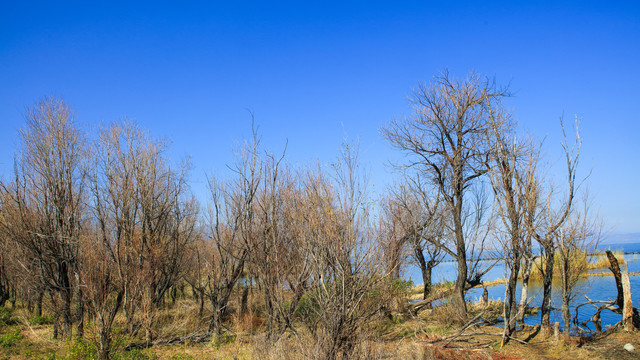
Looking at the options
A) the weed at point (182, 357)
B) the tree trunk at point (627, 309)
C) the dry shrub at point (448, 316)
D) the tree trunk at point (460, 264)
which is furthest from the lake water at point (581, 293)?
→ the weed at point (182, 357)

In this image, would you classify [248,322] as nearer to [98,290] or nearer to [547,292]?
[98,290]

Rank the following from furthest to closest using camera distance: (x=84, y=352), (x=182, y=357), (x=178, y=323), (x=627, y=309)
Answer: (x=178, y=323)
(x=627, y=309)
(x=182, y=357)
(x=84, y=352)

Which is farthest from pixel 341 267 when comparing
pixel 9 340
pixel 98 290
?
pixel 9 340

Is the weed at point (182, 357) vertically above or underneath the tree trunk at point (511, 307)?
underneath

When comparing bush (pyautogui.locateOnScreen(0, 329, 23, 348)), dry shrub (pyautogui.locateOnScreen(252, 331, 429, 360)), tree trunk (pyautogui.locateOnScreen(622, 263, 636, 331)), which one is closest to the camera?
dry shrub (pyautogui.locateOnScreen(252, 331, 429, 360))

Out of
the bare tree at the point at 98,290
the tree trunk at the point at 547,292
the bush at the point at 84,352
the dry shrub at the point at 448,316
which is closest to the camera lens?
the bare tree at the point at 98,290

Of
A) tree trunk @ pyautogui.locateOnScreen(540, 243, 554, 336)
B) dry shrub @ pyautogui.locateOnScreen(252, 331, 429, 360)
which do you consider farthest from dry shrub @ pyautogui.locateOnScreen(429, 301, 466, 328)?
dry shrub @ pyautogui.locateOnScreen(252, 331, 429, 360)

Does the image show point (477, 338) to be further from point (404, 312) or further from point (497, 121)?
point (497, 121)

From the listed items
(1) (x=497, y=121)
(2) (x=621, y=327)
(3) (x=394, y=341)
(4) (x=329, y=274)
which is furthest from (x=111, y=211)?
(2) (x=621, y=327)

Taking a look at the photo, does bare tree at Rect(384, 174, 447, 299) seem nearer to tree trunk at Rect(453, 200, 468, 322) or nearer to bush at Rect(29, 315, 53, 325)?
tree trunk at Rect(453, 200, 468, 322)

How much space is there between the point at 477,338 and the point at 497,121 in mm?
6756

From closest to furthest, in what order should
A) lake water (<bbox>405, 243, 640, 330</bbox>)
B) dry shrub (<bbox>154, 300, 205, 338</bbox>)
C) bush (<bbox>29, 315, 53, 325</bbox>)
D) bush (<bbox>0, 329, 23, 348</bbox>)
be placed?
bush (<bbox>0, 329, 23, 348</bbox>) < dry shrub (<bbox>154, 300, 205, 338</bbox>) < lake water (<bbox>405, 243, 640, 330</bbox>) < bush (<bbox>29, 315, 53, 325</bbox>)

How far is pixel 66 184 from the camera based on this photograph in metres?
14.4

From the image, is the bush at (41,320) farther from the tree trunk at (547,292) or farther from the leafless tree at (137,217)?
the tree trunk at (547,292)
